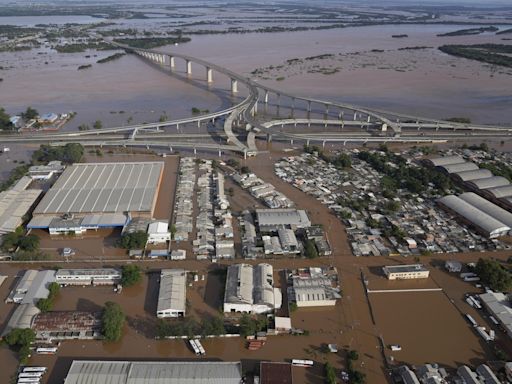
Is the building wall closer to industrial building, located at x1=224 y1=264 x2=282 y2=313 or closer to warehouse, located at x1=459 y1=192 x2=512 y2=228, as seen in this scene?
industrial building, located at x1=224 y1=264 x2=282 y2=313

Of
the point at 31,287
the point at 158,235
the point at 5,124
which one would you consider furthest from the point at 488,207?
the point at 5,124

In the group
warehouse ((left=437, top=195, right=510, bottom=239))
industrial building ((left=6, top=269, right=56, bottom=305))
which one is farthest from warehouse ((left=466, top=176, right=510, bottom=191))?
industrial building ((left=6, top=269, right=56, bottom=305))

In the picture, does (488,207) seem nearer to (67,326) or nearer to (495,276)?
(495,276)

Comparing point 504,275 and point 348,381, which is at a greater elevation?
point 504,275

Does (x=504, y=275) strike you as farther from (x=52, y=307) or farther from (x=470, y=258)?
Answer: (x=52, y=307)

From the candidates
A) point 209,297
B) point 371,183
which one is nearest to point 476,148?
point 371,183

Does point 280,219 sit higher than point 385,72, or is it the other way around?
point 385,72
